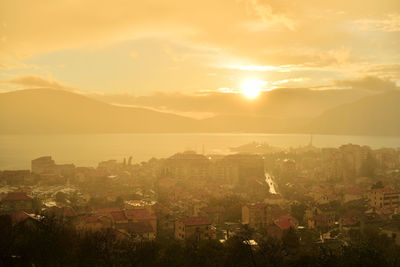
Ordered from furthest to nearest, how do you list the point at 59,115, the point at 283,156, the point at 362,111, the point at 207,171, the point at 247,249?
the point at 362,111 → the point at 59,115 → the point at 283,156 → the point at 207,171 → the point at 247,249

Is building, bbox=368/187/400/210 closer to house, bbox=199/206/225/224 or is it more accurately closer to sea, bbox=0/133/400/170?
house, bbox=199/206/225/224

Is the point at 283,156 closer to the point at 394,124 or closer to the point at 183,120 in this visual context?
the point at 394,124

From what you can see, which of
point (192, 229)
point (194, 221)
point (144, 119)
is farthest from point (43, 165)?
point (144, 119)

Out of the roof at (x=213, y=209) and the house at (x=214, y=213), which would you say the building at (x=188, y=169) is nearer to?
the roof at (x=213, y=209)

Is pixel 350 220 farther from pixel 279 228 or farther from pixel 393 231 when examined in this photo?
pixel 279 228

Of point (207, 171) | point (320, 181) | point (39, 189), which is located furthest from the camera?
point (207, 171)

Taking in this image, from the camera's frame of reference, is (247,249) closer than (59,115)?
Yes

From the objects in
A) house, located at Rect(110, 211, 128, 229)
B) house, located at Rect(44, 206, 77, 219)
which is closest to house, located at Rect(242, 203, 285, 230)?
house, located at Rect(110, 211, 128, 229)

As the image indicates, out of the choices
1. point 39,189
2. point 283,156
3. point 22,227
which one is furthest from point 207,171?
point 22,227
